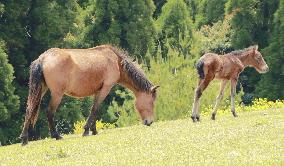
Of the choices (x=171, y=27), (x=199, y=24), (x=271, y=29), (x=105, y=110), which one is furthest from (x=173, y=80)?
(x=199, y=24)

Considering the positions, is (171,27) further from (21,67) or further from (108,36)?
(21,67)

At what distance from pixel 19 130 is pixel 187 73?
8.79 m

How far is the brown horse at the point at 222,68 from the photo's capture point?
1912cm

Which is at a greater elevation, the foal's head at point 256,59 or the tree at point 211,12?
the foal's head at point 256,59

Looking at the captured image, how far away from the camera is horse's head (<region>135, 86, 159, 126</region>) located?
18.7 m

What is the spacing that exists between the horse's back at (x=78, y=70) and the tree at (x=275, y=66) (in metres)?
22.5

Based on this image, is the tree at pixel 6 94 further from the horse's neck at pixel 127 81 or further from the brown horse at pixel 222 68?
the brown horse at pixel 222 68

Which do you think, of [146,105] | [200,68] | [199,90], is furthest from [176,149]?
[199,90]

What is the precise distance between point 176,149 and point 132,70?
6729mm

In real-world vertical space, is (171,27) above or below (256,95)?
above

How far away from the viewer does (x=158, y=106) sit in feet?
97.9

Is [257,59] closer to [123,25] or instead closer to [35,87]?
[35,87]

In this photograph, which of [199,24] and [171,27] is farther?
[199,24]

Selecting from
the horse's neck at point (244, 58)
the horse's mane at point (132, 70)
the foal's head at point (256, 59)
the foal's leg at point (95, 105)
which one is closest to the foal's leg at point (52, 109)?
the foal's leg at point (95, 105)
